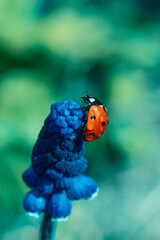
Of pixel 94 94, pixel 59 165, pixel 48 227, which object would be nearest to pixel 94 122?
pixel 59 165

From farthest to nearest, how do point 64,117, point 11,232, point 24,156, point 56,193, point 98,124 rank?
point 24,156 → point 11,232 → point 56,193 → point 98,124 → point 64,117

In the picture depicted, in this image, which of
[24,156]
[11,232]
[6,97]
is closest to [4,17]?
[6,97]

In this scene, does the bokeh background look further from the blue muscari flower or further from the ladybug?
the ladybug

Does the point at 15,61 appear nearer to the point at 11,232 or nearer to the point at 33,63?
the point at 33,63

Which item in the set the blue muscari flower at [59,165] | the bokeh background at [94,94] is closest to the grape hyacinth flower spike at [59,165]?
the blue muscari flower at [59,165]

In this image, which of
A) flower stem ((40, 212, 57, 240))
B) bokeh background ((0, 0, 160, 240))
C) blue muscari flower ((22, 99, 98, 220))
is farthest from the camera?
bokeh background ((0, 0, 160, 240))

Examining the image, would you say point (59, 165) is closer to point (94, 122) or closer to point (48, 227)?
point (94, 122)

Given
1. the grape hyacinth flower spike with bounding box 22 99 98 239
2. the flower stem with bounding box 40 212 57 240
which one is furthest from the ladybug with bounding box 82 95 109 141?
the flower stem with bounding box 40 212 57 240

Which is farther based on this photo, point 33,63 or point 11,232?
point 33,63
